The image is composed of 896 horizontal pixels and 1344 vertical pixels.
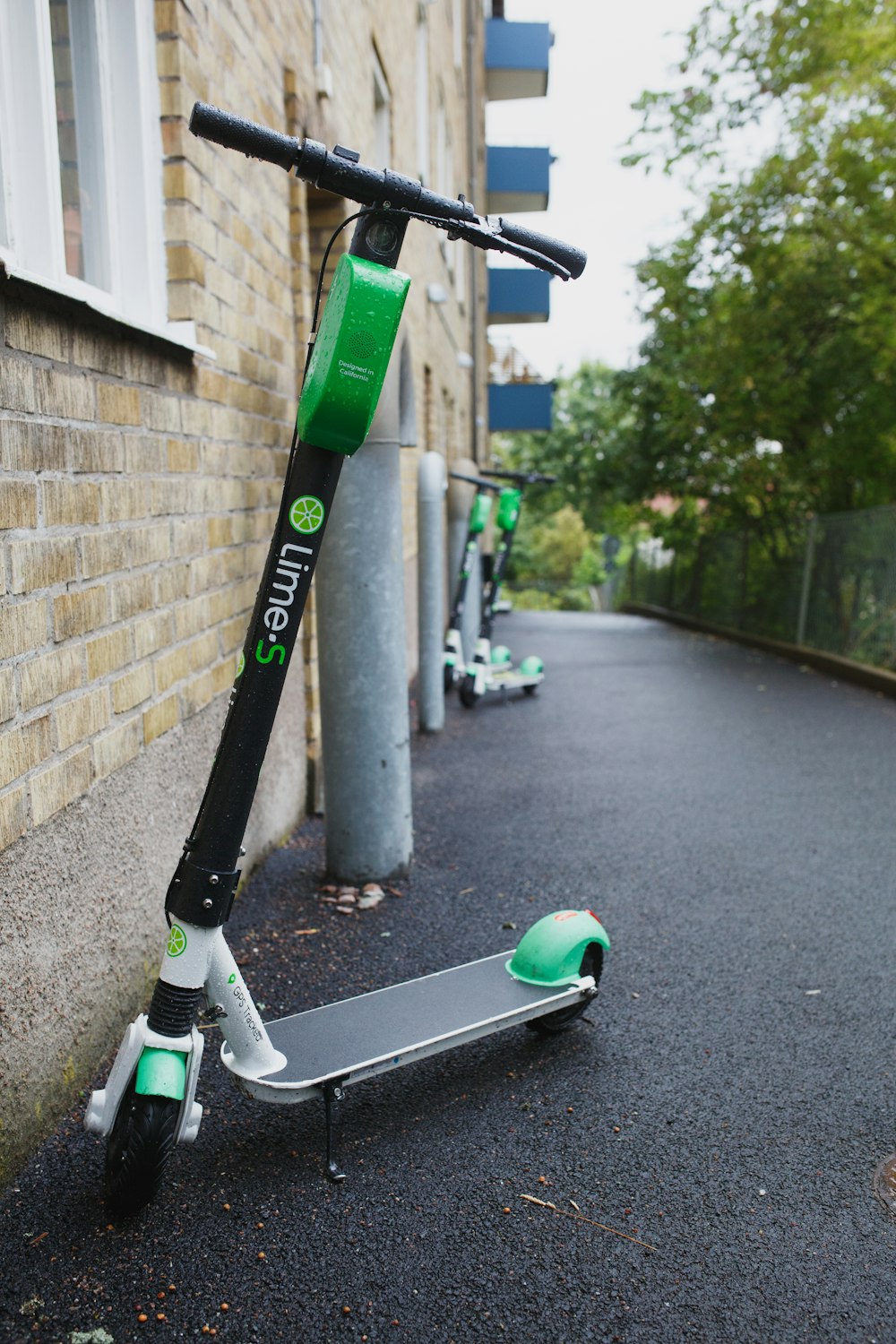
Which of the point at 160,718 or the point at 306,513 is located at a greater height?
the point at 306,513

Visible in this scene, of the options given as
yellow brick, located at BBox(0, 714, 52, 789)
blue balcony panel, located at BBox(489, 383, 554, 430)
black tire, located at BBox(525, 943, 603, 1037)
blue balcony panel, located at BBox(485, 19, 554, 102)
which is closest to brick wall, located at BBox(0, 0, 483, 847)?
yellow brick, located at BBox(0, 714, 52, 789)

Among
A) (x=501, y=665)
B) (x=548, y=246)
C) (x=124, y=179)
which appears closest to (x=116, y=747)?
(x=548, y=246)

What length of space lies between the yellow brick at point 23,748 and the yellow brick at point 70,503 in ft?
1.47

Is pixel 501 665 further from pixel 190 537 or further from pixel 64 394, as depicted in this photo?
pixel 64 394

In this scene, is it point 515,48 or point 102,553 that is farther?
point 515,48

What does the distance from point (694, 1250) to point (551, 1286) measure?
304 mm

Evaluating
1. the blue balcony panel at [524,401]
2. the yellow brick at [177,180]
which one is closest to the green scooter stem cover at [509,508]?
the yellow brick at [177,180]

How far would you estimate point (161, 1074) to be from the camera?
6.73 feet

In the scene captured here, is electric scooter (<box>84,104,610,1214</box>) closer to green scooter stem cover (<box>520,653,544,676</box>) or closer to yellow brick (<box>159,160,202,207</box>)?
yellow brick (<box>159,160,202,207</box>)

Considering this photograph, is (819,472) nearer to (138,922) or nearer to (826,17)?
(826,17)

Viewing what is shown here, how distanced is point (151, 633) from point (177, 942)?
3.72 feet

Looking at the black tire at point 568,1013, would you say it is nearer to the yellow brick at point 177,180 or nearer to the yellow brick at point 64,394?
the yellow brick at point 64,394

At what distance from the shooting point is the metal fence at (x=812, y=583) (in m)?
10.2

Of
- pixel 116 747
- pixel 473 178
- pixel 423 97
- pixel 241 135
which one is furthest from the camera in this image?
pixel 473 178
